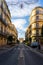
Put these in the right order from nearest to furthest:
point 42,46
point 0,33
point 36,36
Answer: point 42,46, point 0,33, point 36,36

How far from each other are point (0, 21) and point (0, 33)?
449 cm

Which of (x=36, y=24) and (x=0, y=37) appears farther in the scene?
(x=36, y=24)

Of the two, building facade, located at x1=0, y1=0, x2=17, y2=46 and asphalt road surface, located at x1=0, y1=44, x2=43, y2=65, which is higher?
building facade, located at x1=0, y1=0, x2=17, y2=46

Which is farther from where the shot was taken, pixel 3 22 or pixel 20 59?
pixel 3 22

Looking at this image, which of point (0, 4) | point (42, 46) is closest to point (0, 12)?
point (0, 4)

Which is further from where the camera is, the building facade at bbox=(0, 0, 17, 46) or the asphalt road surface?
the building facade at bbox=(0, 0, 17, 46)

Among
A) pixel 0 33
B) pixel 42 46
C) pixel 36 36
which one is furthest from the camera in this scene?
pixel 36 36

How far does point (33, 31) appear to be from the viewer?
9438cm

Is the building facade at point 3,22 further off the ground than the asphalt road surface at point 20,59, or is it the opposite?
the building facade at point 3,22

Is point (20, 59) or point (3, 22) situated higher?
point (3, 22)

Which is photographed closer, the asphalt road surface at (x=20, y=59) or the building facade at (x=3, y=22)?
the asphalt road surface at (x=20, y=59)

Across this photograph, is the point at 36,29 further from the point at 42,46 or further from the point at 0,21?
the point at 42,46

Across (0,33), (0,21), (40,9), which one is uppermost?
(40,9)

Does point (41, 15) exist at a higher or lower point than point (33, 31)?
higher
